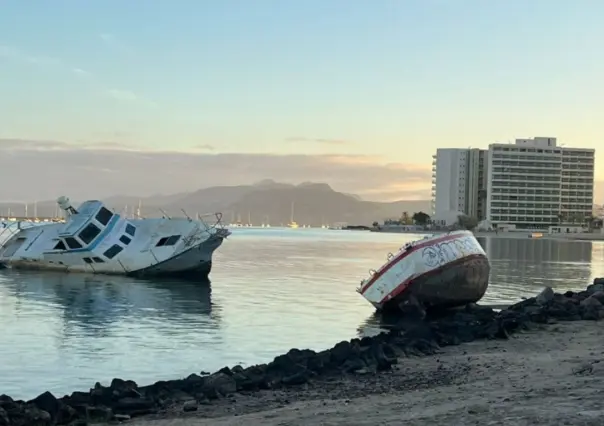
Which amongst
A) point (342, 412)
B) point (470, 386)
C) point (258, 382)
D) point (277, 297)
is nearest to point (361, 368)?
point (258, 382)

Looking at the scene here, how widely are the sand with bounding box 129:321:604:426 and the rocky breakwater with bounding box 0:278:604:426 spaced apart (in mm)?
441

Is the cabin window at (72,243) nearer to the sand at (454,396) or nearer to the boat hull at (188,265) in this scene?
the boat hull at (188,265)

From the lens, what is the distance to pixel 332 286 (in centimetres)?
3822

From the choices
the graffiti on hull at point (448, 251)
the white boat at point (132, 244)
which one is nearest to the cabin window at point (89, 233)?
the white boat at point (132, 244)

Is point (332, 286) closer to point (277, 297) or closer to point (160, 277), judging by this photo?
point (277, 297)

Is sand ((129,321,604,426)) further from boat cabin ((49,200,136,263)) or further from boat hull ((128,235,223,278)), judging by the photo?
boat cabin ((49,200,136,263))

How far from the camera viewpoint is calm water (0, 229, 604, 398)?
16547mm

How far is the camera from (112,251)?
144 ft

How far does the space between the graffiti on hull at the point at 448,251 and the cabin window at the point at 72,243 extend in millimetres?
25127

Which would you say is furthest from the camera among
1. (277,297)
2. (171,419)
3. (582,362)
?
(277,297)

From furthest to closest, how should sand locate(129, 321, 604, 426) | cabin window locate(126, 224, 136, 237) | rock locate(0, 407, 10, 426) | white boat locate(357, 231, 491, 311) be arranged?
cabin window locate(126, 224, 136, 237)
white boat locate(357, 231, 491, 311)
rock locate(0, 407, 10, 426)
sand locate(129, 321, 604, 426)

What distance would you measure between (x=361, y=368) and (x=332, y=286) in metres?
23.7

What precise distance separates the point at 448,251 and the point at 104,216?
78.2 feet

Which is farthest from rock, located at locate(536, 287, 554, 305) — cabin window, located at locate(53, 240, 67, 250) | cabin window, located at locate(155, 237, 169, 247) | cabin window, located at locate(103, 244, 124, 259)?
cabin window, located at locate(53, 240, 67, 250)
